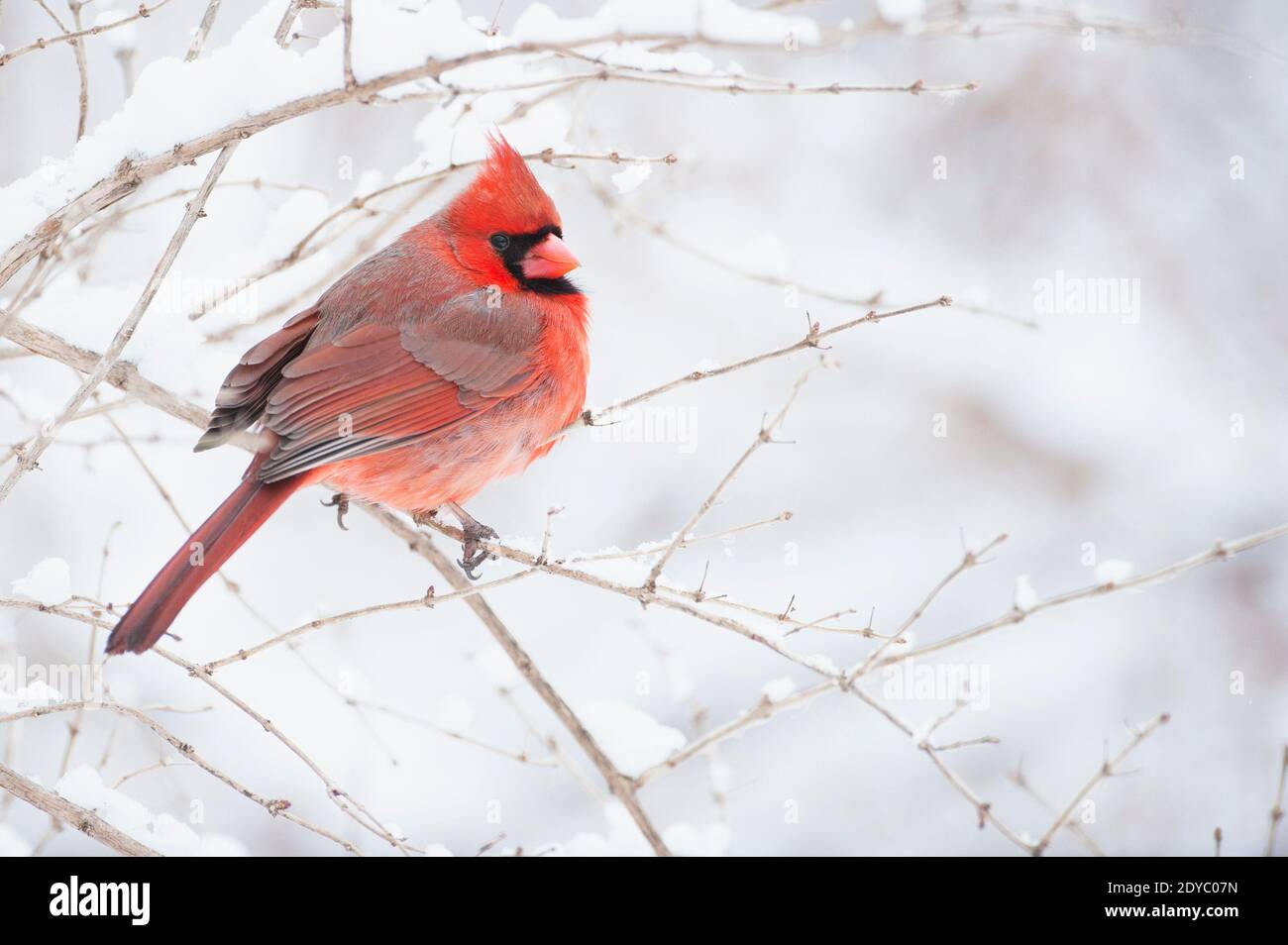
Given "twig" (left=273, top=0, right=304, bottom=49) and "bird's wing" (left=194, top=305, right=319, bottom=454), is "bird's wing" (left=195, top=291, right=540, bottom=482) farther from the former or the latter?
"twig" (left=273, top=0, right=304, bottom=49)

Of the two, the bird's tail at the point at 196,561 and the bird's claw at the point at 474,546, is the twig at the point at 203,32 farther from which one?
the bird's claw at the point at 474,546

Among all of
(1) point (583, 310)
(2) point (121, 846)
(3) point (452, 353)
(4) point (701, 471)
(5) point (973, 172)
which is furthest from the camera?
(5) point (973, 172)

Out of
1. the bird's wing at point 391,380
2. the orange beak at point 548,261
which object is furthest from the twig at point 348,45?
the orange beak at point 548,261

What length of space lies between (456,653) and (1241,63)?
4218 millimetres

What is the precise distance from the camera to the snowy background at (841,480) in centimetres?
482

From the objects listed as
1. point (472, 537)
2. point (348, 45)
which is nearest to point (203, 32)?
point (348, 45)

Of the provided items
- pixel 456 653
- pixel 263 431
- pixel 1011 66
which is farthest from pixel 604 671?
pixel 1011 66

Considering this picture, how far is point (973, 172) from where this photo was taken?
609 centimetres

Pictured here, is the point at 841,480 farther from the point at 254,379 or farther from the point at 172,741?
the point at 172,741

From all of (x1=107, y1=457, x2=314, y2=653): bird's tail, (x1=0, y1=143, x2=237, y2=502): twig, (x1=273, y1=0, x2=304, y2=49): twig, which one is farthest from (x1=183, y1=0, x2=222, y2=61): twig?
(x1=107, y1=457, x2=314, y2=653): bird's tail

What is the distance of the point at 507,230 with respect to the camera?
3400 millimetres

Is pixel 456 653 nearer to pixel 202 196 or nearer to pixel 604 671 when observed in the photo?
pixel 604 671

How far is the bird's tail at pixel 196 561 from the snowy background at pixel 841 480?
4.17 feet

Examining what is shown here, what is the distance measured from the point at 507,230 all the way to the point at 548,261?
140 millimetres
